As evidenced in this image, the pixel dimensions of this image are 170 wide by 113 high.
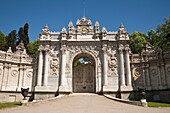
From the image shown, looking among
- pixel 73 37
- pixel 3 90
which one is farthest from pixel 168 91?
pixel 3 90

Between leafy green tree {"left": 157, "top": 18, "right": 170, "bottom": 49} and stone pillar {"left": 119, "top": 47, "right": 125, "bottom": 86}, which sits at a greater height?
leafy green tree {"left": 157, "top": 18, "right": 170, "bottom": 49}

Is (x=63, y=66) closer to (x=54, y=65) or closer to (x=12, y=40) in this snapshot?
(x=54, y=65)

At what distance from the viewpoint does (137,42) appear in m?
39.1

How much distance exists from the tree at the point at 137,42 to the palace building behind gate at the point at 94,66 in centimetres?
1165

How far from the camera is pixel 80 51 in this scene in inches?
982

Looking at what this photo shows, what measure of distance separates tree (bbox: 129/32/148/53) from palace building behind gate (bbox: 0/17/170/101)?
11647mm

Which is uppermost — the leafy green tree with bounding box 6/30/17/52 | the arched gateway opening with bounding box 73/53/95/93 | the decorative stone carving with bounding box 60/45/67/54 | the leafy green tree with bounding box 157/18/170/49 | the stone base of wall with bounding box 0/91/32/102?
the leafy green tree with bounding box 6/30/17/52

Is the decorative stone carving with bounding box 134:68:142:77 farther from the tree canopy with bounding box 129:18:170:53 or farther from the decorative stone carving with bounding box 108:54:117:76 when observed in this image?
the tree canopy with bounding box 129:18:170:53

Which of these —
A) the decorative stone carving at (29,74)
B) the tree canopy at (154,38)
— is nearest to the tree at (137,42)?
the tree canopy at (154,38)

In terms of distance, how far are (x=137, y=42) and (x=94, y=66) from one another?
59.6 feet

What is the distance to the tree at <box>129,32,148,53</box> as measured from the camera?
3812 centimetres

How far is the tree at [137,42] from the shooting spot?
125 feet

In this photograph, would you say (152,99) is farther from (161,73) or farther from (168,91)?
(161,73)

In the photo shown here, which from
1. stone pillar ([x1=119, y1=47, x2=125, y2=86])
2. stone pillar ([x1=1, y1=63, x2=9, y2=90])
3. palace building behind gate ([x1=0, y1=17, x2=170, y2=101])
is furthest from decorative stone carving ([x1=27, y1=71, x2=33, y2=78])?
stone pillar ([x1=119, y1=47, x2=125, y2=86])
